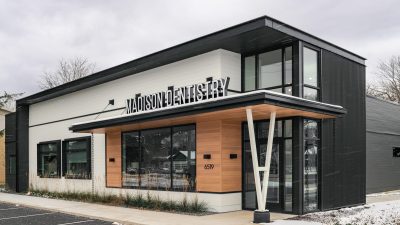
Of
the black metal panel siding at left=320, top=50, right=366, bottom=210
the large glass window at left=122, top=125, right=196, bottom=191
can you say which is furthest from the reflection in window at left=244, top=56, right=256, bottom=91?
the large glass window at left=122, top=125, right=196, bottom=191

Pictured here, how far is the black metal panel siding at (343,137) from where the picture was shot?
47.4 feet

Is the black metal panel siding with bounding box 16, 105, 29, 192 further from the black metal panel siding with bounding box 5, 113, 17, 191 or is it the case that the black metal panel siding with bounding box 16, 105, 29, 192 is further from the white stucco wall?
the black metal panel siding with bounding box 5, 113, 17, 191

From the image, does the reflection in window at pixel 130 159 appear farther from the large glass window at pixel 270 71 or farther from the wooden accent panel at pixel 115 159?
the large glass window at pixel 270 71

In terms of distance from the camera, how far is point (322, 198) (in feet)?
45.9

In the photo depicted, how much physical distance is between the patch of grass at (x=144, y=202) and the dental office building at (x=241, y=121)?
0.35m

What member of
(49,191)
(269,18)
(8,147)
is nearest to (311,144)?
(269,18)

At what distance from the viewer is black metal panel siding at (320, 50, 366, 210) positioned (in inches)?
569

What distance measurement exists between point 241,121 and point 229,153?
3.61ft

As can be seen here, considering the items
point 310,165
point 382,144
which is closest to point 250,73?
point 310,165

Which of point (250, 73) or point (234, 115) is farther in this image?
point (250, 73)

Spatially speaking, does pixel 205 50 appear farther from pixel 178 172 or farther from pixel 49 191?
pixel 49 191

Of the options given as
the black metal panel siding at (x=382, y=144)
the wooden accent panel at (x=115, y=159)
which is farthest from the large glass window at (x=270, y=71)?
the black metal panel siding at (x=382, y=144)

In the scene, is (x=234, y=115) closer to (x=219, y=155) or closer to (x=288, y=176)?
(x=219, y=155)

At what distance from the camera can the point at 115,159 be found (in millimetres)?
19109
